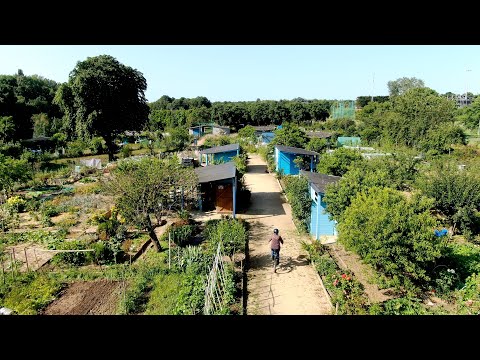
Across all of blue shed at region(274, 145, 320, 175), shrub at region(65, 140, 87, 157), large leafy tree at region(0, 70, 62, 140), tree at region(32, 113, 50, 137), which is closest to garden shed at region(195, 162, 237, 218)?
blue shed at region(274, 145, 320, 175)

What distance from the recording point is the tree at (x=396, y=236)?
7.30 metres

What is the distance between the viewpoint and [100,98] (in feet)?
96.6

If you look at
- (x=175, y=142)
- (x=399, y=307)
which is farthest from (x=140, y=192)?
(x=175, y=142)

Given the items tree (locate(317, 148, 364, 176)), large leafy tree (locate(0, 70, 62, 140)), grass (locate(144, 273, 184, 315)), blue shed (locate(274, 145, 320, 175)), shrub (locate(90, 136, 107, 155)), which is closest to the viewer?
grass (locate(144, 273, 184, 315))

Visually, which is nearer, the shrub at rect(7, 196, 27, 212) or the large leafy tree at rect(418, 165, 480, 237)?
the large leafy tree at rect(418, 165, 480, 237)

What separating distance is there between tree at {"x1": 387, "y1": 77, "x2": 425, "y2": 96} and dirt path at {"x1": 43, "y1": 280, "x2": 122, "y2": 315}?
2775 inches

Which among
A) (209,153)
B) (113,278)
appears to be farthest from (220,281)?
(209,153)

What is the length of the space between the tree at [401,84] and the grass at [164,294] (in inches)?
2736

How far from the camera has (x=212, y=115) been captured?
192ft

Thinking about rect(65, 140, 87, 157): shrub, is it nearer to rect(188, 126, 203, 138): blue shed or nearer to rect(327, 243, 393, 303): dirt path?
rect(188, 126, 203, 138): blue shed

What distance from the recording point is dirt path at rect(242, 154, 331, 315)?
26.5 feet
